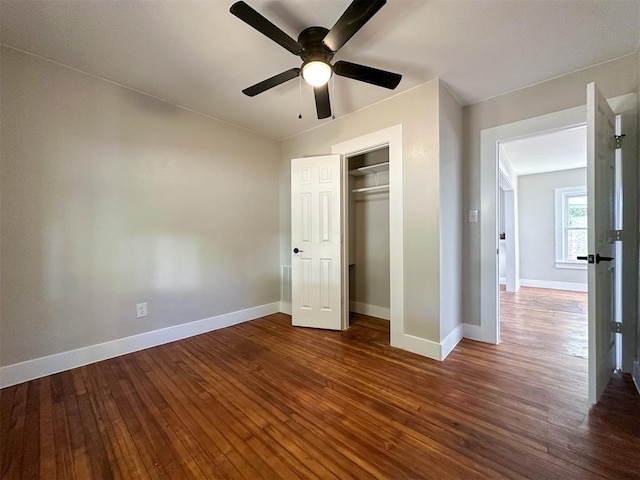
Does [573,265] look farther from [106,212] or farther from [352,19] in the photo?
[106,212]

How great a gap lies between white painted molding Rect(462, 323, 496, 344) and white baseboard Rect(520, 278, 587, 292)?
419cm

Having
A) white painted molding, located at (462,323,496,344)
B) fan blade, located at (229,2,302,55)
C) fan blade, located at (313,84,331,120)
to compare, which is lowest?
white painted molding, located at (462,323,496,344)

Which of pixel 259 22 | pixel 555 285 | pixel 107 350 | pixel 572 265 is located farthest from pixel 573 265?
pixel 107 350

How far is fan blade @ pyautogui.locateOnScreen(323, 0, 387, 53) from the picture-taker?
1.29 m

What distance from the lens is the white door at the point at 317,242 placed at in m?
3.04

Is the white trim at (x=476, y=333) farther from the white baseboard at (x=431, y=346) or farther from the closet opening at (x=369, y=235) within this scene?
the closet opening at (x=369, y=235)

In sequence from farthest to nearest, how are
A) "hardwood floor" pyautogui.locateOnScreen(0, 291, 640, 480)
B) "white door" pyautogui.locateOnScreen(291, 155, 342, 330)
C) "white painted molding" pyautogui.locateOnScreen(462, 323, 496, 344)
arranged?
"white door" pyautogui.locateOnScreen(291, 155, 342, 330), "white painted molding" pyautogui.locateOnScreen(462, 323, 496, 344), "hardwood floor" pyautogui.locateOnScreen(0, 291, 640, 480)

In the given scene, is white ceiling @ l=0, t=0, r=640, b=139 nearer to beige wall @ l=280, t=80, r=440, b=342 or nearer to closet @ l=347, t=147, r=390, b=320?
beige wall @ l=280, t=80, r=440, b=342

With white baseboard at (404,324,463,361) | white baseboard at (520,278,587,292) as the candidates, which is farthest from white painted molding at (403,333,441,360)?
white baseboard at (520,278,587,292)

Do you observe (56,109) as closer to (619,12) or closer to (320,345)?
(320,345)

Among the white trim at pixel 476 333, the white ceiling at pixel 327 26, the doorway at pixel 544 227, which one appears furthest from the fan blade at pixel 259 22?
the doorway at pixel 544 227

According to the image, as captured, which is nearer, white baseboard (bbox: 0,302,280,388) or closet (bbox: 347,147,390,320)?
white baseboard (bbox: 0,302,280,388)

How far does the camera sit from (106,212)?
2.35 metres

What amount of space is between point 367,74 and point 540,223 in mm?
5978
